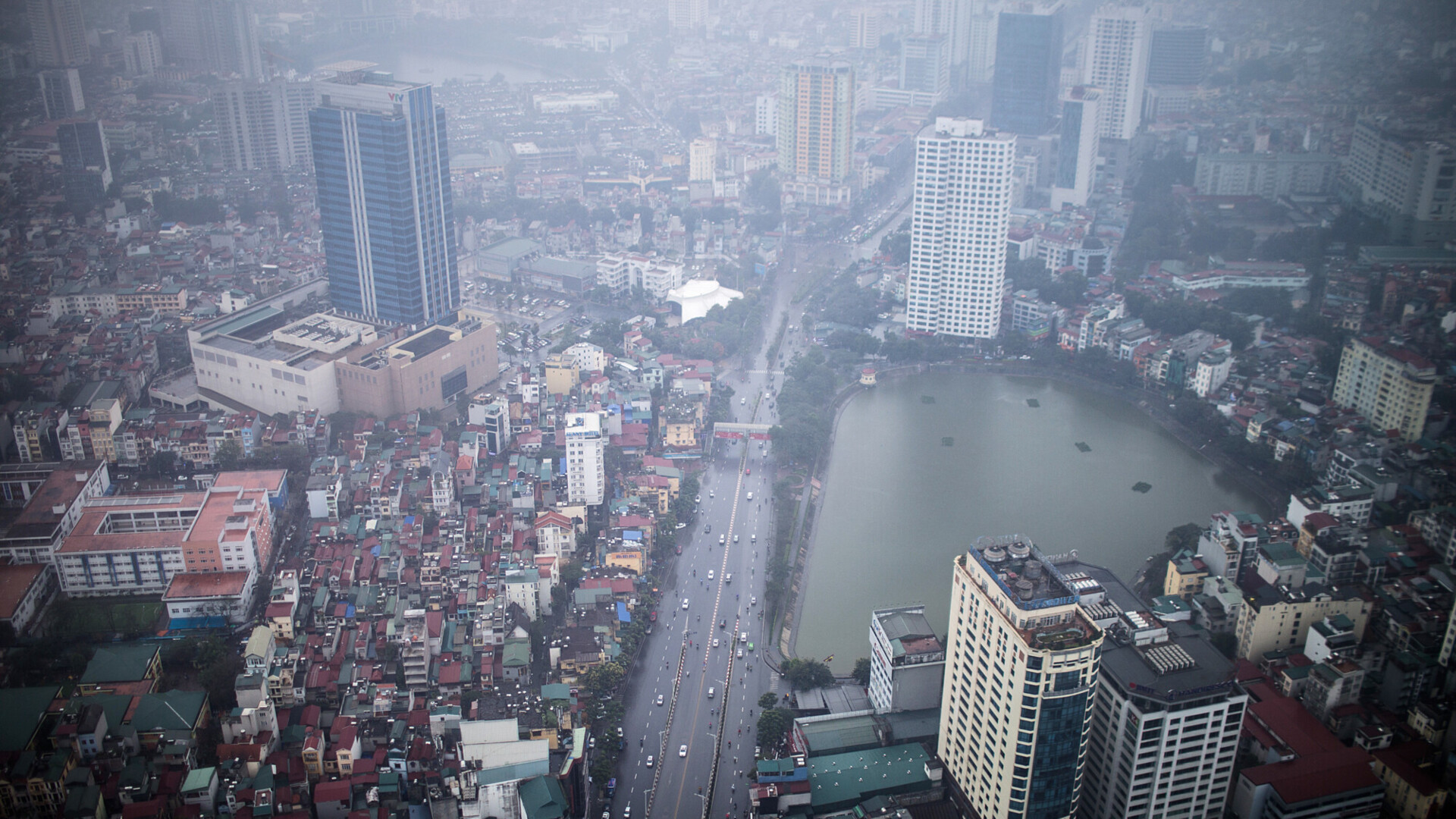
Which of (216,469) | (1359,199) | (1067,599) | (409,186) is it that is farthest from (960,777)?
(1359,199)

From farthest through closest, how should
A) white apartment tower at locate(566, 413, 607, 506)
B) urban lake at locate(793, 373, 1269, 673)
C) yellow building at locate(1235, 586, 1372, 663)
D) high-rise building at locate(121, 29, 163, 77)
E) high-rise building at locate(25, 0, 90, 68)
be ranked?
high-rise building at locate(121, 29, 163, 77), high-rise building at locate(25, 0, 90, 68), white apartment tower at locate(566, 413, 607, 506), urban lake at locate(793, 373, 1269, 673), yellow building at locate(1235, 586, 1372, 663)

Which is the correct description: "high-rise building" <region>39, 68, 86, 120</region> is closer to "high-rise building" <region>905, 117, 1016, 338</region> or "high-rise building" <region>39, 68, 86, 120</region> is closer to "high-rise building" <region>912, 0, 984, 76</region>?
"high-rise building" <region>905, 117, 1016, 338</region>

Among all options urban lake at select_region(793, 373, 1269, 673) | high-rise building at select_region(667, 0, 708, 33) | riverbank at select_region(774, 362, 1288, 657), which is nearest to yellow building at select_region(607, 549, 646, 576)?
riverbank at select_region(774, 362, 1288, 657)

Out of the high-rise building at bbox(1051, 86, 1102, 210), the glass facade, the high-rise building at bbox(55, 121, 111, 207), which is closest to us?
the glass facade

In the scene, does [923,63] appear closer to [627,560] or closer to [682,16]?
[682,16]

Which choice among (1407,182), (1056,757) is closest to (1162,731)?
(1056,757)
